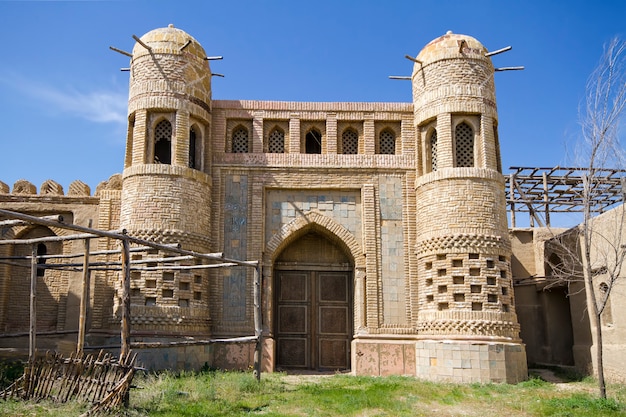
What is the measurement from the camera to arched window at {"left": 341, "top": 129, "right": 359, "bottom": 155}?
17.6 metres

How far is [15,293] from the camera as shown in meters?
16.7

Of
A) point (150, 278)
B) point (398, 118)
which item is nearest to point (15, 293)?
point (150, 278)

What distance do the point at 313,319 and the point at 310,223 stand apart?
8.57 feet

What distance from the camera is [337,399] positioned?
454 inches

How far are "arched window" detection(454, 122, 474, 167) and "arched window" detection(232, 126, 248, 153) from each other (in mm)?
5603

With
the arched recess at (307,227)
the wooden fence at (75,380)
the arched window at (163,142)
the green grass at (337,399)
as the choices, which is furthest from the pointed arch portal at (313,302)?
the wooden fence at (75,380)

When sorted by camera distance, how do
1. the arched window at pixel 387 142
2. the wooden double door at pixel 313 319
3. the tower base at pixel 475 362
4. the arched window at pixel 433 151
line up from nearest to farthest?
the tower base at pixel 475 362, the arched window at pixel 433 151, the wooden double door at pixel 313 319, the arched window at pixel 387 142

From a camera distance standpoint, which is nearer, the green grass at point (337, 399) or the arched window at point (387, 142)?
the green grass at point (337, 399)

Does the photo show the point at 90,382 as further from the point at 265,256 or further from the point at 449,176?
the point at 449,176

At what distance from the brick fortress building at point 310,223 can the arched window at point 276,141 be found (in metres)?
0.05

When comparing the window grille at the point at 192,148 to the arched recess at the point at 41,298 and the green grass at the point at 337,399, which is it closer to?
the arched recess at the point at 41,298

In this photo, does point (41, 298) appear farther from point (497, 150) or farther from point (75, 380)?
point (497, 150)

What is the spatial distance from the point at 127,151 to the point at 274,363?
6.55 meters

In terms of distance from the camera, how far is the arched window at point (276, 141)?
17500 mm
